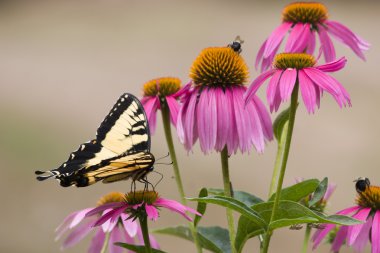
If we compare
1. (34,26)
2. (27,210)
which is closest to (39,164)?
→ (27,210)

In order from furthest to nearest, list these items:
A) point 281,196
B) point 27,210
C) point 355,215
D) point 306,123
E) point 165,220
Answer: point 306,123 → point 27,210 → point 165,220 → point 355,215 → point 281,196

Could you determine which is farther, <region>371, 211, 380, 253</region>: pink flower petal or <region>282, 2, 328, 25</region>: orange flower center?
<region>282, 2, 328, 25</region>: orange flower center

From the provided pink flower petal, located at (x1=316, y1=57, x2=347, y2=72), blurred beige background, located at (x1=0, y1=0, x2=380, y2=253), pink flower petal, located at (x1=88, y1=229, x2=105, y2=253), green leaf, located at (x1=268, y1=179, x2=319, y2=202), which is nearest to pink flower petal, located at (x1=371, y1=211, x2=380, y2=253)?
green leaf, located at (x1=268, y1=179, x2=319, y2=202)

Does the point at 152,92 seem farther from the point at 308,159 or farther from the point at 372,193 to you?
the point at 308,159

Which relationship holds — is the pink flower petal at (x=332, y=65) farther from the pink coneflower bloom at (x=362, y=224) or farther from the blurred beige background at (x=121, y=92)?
the blurred beige background at (x=121, y=92)

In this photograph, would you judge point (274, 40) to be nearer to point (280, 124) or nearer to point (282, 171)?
point (280, 124)

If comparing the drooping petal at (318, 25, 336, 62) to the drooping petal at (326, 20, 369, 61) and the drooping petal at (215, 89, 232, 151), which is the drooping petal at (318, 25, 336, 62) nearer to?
the drooping petal at (326, 20, 369, 61)

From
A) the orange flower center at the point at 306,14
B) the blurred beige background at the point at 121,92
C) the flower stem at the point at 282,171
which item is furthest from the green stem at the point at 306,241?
the blurred beige background at the point at 121,92
